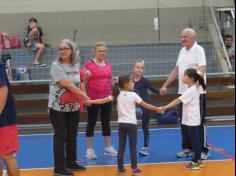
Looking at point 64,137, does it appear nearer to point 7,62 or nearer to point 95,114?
point 95,114

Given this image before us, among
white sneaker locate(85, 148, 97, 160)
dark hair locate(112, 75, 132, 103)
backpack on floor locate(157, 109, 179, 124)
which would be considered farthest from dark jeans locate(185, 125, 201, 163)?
backpack on floor locate(157, 109, 179, 124)

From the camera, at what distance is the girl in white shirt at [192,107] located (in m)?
6.16

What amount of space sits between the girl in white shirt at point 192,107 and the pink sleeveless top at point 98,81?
1036mm

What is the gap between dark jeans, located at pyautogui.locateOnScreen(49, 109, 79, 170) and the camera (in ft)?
19.4

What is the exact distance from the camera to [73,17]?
43.6 ft

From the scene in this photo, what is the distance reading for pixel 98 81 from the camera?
6.68 meters

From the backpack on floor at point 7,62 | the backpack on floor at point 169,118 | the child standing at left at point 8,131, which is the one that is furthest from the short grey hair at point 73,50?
the backpack on floor at point 7,62

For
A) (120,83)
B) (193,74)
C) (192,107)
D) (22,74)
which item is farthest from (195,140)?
(22,74)

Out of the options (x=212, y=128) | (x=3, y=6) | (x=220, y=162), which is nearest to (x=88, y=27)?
(x=3, y=6)

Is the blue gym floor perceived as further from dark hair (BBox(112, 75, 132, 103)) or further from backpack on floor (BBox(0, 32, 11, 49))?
backpack on floor (BBox(0, 32, 11, 49))

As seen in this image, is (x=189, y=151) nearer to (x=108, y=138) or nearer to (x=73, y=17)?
(x=108, y=138)

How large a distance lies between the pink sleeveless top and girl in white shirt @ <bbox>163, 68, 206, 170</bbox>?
104 cm

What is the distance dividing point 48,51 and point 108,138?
5.87m

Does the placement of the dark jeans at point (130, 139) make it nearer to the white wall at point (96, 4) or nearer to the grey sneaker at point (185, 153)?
the grey sneaker at point (185, 153)
